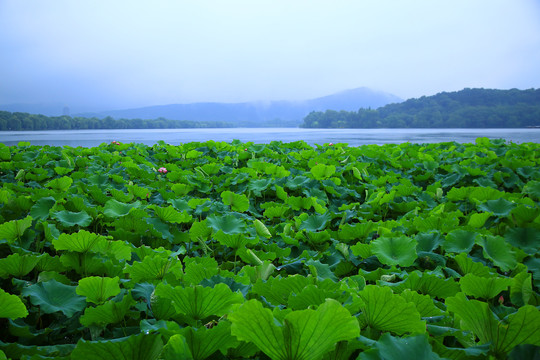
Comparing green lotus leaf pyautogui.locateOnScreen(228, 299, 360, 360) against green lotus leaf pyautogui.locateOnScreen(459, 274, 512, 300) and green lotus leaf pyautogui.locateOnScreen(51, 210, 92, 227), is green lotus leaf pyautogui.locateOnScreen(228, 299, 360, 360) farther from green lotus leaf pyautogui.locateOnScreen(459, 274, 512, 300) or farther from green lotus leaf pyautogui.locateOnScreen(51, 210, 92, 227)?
green lotus leaf pyautogui.locateOnScreen(51, 210, 92, 227)

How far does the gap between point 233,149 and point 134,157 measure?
1476 millimetres

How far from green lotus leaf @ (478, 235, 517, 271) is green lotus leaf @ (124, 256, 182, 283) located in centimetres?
135

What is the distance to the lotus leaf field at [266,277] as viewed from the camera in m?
0.62

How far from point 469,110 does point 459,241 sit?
4232 centimetres

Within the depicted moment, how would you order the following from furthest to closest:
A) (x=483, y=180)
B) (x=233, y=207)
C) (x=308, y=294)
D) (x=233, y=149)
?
(x=233, y=149), (x=483, y=180), (x=233, y=207), (x=308, y=294)

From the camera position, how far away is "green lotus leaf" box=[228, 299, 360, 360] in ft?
1.83

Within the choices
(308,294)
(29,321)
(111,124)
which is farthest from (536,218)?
(111,124)

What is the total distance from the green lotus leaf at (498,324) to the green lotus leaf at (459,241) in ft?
3.09

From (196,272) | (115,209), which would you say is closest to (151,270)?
(196,272)

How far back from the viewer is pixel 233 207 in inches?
92.1

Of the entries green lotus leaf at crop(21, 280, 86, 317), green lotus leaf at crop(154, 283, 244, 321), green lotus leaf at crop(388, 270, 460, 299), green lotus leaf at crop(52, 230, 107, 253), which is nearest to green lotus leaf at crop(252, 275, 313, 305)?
green lotus leaf at crop(154, 283, 244, 321)

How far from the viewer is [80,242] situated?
121 centimetres

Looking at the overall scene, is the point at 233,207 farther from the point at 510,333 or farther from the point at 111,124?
the point at 111,124

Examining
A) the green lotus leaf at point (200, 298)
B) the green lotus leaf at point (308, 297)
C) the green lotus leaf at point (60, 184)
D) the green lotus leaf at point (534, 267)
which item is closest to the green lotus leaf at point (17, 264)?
the green lotus leaf at point (200, 298)
